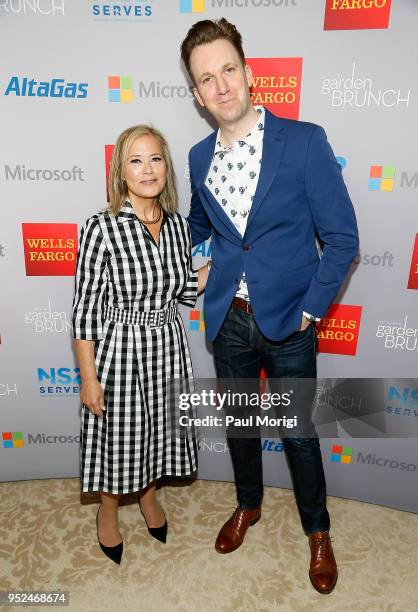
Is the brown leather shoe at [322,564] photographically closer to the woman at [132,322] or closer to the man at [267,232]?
the man at [267,232]

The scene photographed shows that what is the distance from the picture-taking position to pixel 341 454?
2.54 meters

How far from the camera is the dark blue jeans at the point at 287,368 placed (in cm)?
197

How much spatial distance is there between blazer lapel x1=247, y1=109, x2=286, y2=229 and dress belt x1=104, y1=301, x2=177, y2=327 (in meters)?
0.52

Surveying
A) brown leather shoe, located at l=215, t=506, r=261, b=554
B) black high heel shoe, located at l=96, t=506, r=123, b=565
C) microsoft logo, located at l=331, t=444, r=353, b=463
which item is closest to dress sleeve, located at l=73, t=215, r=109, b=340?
black high heel shoe, located at l=96, t=506, r=123, b=565

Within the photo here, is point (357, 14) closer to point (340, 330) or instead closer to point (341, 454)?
point (340, 330)

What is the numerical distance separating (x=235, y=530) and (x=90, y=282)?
1.28m

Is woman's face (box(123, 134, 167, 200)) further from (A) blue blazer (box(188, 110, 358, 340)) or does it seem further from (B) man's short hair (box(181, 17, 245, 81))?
(B) man's short hair (box(181, 17, 245, 81))

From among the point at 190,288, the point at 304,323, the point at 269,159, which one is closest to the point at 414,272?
the point at 304,323

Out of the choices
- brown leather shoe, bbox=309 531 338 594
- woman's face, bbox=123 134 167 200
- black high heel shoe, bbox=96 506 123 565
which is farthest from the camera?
black high heel shoe, bbox=96 506 123 565

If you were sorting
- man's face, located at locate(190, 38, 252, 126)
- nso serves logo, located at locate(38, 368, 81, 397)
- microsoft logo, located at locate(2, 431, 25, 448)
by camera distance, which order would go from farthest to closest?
microsoft logo, located at locate(2, 431, 25, 448) → nso serves logo, located at locate(38, 368, 81, 397) → man's face, located at locate(190, 38, 252, 126)

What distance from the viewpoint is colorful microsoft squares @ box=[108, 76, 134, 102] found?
2.07 metres

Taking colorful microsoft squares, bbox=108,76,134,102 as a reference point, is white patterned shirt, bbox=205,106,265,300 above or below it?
below

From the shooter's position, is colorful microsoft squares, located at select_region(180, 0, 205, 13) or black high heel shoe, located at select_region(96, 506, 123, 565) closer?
colorful microsoft squares, located at select_region(180, 0, 205, 13)

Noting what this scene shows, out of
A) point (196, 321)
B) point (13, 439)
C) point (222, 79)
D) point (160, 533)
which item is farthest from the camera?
point (13, 439)
